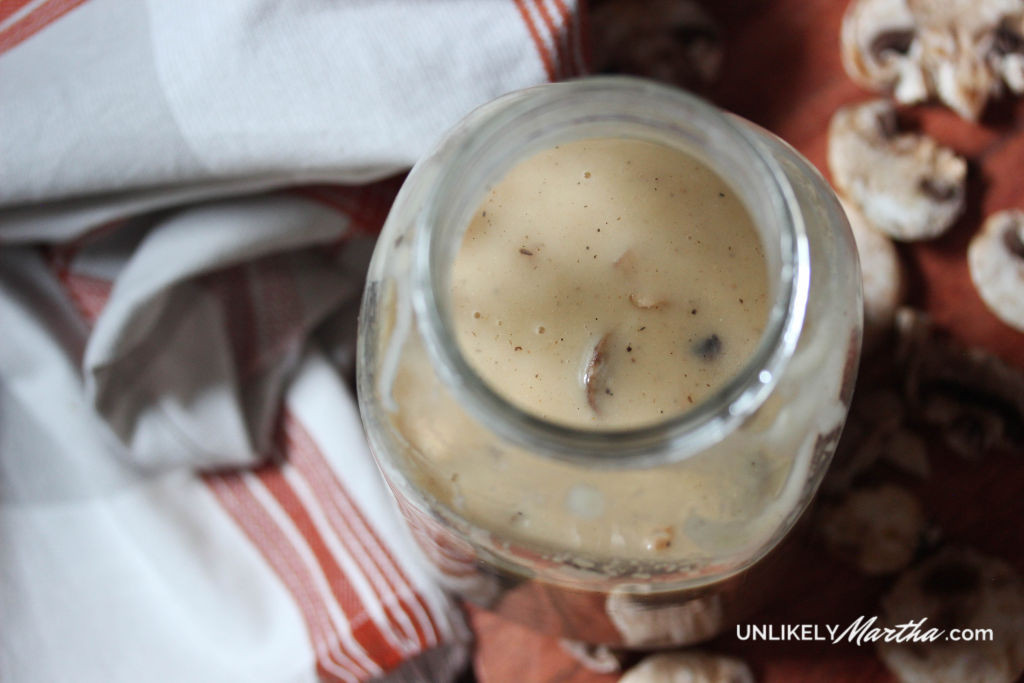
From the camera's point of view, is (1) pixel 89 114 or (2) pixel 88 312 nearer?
(1) pixel 89 114

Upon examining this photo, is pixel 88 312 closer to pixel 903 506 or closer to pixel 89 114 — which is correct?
pixel 89 114

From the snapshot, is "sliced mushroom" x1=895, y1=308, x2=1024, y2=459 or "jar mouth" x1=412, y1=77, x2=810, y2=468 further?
"sliced mushroom" x1=895, y1=308, x2=1024, y2=459

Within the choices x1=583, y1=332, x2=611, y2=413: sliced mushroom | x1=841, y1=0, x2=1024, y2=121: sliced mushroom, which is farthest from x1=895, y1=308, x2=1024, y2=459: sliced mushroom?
x1=583, y1=332, x2=611, y2=413: sliced mushroom

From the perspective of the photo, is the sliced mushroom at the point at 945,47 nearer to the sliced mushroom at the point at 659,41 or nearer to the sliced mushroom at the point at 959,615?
the sliced mushroom at the point at 659,41

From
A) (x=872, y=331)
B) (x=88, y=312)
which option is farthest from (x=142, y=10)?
(x=872, y=331)

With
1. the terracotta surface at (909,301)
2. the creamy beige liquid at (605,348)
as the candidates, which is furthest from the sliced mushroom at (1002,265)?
the creamy beige liquid at (605,348)

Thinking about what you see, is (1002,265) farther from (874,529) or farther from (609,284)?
(609,284)

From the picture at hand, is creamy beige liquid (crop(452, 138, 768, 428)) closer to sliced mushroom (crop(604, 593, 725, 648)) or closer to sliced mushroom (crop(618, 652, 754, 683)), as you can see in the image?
sliced mushroom (crop(604, 593, 725, 648))
